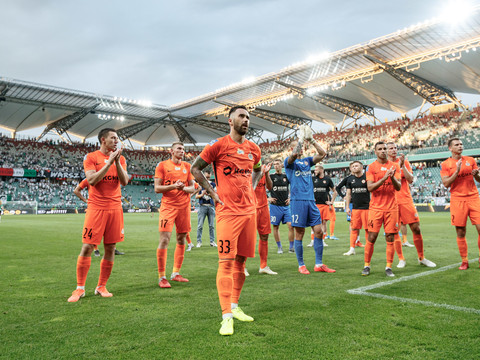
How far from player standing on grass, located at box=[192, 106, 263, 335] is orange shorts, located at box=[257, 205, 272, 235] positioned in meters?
2.71

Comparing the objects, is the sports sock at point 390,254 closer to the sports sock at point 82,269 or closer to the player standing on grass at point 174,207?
the player standing on grass at point 174,207

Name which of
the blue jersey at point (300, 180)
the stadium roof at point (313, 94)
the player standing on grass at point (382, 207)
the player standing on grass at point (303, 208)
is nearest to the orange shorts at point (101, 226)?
the player standing on grass at point (303, 208)

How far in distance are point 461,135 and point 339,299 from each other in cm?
3767

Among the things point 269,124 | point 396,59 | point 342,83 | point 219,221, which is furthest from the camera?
point 269,124

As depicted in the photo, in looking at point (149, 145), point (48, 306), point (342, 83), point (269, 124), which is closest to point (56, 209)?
point (149, 145)

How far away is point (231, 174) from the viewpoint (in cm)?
398

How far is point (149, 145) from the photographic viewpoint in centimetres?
6425

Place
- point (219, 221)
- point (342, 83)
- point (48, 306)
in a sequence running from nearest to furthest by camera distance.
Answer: point (219, 221) < point (48, 306) < point (342, 83)

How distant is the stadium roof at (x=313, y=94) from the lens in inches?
1084

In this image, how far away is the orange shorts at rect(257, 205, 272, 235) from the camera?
6785 millimetres

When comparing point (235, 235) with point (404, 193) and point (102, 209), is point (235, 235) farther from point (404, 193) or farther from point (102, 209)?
point (404, 193)

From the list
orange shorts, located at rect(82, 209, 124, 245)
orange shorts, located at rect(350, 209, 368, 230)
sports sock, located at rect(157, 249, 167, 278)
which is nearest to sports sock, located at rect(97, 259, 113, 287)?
orange shorts, located at rect(82, 209, 124, 245)

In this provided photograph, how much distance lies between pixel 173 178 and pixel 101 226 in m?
1.63

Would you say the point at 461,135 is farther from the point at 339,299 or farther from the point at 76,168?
the point at 76,168
